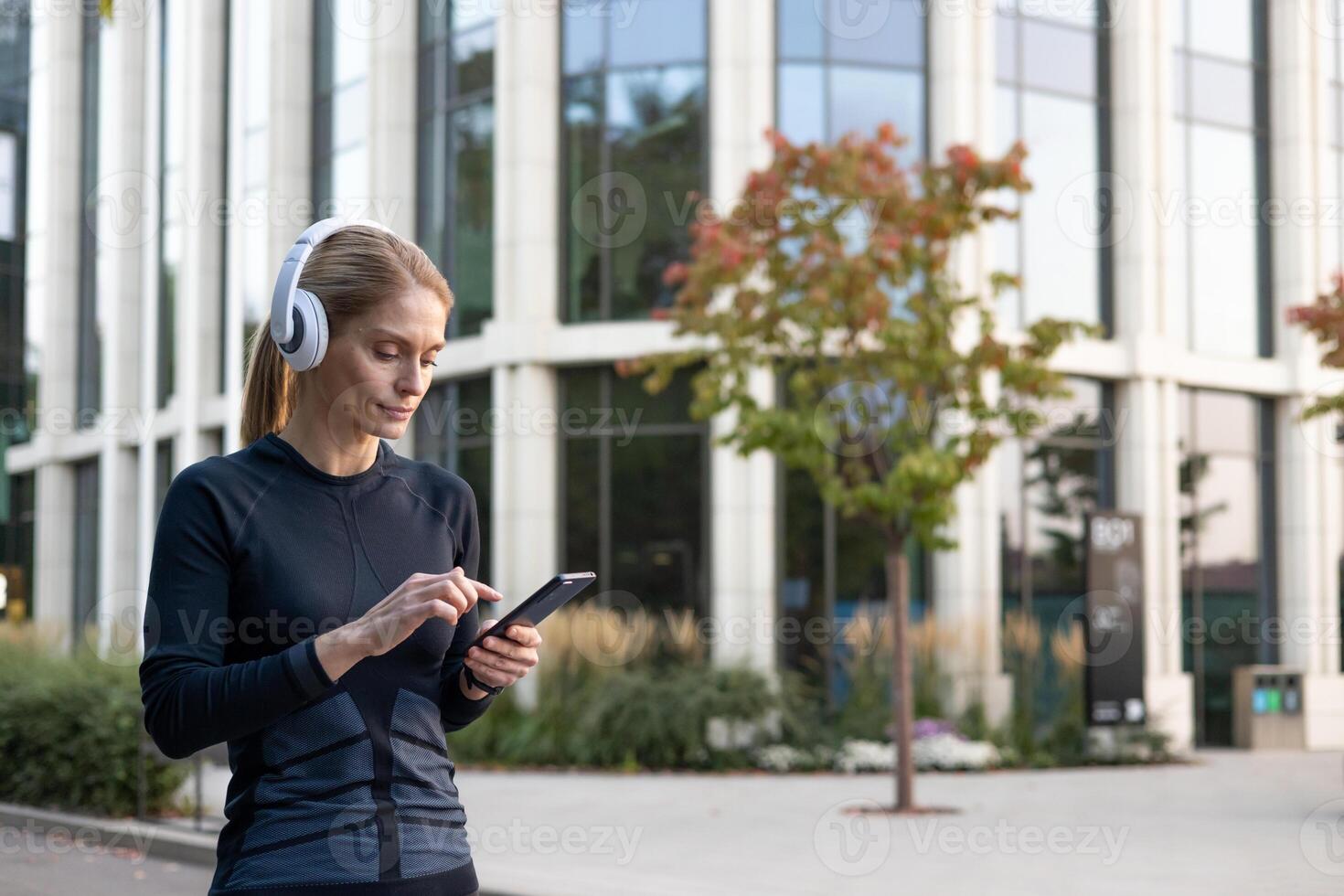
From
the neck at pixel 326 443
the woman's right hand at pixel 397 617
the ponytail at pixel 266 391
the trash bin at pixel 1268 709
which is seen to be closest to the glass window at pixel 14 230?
the trash bin at pixel 1268 709

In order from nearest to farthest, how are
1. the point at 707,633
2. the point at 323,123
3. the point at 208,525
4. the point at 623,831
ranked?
the point at 208,525, the point at 623,831, the point at 707,633, the point at 323,123

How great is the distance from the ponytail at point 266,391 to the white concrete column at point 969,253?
18316mm

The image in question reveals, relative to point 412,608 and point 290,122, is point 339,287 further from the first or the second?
point 290,122

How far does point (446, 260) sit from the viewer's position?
936 inches

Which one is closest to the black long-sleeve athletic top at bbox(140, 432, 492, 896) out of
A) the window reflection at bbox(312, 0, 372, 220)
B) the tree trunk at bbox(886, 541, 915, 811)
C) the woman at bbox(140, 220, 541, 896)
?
the woman at bbox(140, 220, 541, 896)

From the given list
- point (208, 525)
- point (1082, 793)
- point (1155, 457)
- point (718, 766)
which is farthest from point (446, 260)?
point (208, 525)

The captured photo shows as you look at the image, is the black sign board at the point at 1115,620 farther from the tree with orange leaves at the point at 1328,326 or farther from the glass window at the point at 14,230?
the glass window at the point at 14,230

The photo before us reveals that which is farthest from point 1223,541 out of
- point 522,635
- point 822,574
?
point 522,635

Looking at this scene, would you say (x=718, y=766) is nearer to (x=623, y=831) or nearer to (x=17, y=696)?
(x=623, y=831)

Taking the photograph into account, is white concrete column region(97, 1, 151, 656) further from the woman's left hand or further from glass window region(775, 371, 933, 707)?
the woman's left hand

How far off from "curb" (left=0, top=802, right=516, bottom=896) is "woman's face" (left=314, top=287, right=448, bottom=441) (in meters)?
9.63

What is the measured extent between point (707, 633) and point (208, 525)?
18978mm

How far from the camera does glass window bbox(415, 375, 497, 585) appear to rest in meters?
22.9

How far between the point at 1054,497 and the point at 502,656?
68.4 ft
